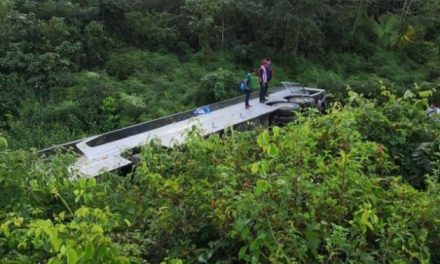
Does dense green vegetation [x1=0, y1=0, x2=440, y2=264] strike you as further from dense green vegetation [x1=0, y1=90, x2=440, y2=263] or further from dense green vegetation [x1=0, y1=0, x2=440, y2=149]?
dense green vegetation [x1=0, y1=0, x2=440, y2=149]

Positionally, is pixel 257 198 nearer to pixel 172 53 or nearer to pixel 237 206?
pixel 237 206

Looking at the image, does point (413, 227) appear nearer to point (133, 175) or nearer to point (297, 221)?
point (297, 221)

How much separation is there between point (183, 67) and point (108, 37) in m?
3.19

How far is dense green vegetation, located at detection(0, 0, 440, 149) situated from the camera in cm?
1365

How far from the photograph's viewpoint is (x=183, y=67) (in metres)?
17.9

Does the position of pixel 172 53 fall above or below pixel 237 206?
below

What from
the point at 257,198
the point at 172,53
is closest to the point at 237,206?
the point at 257,198

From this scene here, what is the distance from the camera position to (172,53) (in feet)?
62.0

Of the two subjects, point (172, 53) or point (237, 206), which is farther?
point (172, 53)

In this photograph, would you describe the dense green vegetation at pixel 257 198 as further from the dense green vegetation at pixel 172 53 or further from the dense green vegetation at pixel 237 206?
the dense green vegetation at pixel 172 53

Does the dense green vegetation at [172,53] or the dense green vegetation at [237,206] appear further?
the dense green vegetation at [172,53]

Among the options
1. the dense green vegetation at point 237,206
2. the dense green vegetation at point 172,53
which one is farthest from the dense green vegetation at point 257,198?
the dense green vegetation at point 172,53

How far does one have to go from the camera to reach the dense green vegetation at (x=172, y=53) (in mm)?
13648

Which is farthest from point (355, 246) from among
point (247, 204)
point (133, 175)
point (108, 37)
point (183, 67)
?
point (108, 37)
